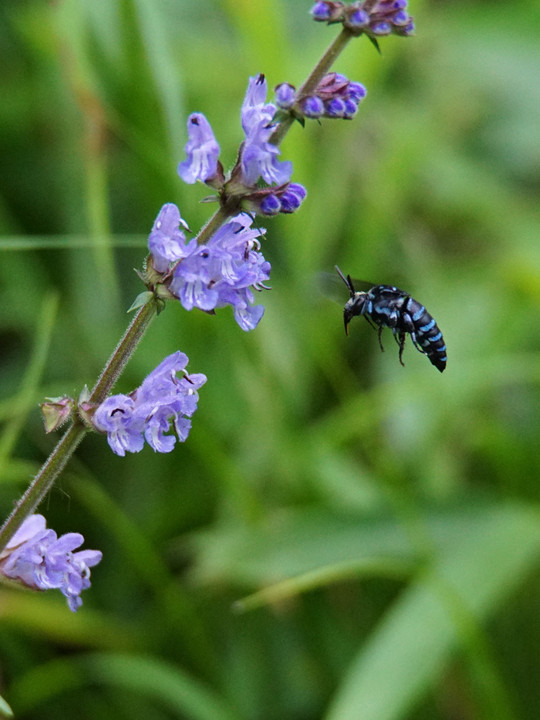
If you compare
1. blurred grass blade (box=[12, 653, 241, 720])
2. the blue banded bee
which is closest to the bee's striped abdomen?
the blue banded bee

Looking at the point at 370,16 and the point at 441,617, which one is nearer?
the point at 370,16

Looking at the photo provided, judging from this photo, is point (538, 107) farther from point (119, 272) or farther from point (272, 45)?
point (119, 272)

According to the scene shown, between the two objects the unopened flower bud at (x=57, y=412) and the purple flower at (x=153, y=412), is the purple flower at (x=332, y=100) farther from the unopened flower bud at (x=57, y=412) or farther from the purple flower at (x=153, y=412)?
the unopened flower bud at (x=57, y=412)

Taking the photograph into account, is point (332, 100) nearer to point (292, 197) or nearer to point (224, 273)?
point (292, 197)

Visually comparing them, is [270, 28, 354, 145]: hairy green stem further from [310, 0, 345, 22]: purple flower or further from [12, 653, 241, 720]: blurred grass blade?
[12, 653, 241, 720]: blurred grass blade

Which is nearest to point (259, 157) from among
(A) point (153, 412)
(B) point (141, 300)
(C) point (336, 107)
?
(C) point (336, 107)

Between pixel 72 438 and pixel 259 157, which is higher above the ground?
pixel 259 157

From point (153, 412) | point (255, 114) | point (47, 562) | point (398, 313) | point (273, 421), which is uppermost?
point (273, 421)
